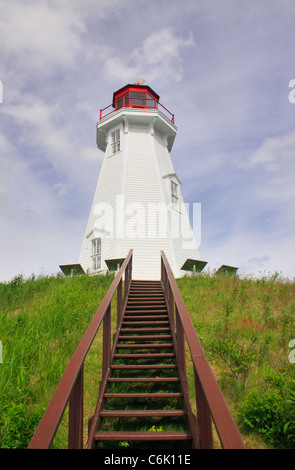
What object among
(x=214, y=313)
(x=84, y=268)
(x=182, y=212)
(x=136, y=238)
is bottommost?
(x=214, y=313)

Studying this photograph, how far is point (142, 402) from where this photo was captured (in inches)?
184

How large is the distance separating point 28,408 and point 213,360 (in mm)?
3237

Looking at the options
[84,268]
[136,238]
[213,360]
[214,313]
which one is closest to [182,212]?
[136,238]

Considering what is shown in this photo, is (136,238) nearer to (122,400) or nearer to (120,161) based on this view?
(120,161)

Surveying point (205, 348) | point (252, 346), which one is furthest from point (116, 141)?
point (252, 346)

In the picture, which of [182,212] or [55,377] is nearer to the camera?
[55,377]

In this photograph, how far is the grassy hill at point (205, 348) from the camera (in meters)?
4.04

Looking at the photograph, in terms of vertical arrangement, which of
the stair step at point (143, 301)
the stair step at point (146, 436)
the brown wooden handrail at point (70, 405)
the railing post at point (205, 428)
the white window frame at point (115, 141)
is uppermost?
the white window frame at point (115, 141)

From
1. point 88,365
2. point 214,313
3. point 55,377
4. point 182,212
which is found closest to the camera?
point 55,377

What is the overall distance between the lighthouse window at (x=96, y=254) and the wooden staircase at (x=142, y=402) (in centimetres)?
856

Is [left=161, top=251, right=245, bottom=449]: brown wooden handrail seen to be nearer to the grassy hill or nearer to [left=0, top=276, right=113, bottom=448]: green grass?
the grassy hill

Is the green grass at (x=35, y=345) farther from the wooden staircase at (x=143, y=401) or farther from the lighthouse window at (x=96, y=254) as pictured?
the lighthouse window at (x=96, y=254)

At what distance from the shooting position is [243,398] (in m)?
4.94

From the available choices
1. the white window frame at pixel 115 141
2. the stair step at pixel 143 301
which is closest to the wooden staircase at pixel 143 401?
the stair step at pixel 143 301
